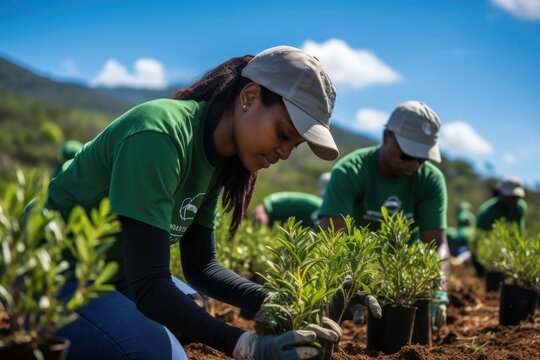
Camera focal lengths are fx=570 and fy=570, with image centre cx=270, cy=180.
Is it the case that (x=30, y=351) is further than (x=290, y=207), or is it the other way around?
(x=290, y=207)

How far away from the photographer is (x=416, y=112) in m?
4.12

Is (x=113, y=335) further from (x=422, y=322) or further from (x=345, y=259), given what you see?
(x=422, y=322)

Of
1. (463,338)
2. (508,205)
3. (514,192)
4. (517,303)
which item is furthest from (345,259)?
(508,205)

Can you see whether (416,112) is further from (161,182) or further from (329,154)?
(161,182)

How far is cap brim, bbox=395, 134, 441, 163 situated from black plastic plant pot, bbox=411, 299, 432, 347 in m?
1.11

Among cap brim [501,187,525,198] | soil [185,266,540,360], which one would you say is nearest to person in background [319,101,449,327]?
soil [185,266,540,360]

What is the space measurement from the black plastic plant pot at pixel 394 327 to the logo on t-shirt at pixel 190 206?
1.14 m

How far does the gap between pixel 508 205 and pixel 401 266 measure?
20.7 ft

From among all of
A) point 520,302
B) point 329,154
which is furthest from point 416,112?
point 329,154

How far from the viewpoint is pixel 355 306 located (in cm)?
250

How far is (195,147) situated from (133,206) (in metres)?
0.50

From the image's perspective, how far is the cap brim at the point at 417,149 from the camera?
3928 mm

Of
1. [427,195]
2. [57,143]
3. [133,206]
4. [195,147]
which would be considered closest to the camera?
[133,206]

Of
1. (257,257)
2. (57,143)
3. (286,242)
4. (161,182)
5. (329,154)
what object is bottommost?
(57,143)
